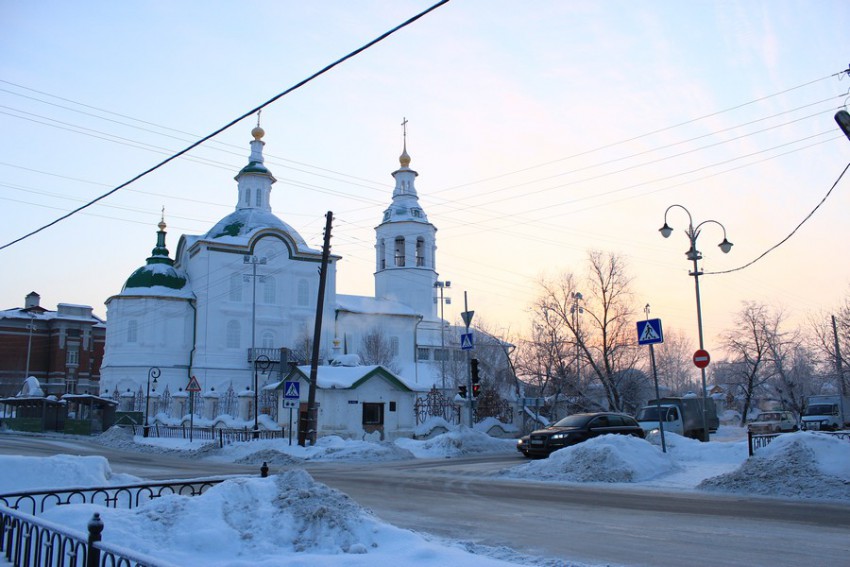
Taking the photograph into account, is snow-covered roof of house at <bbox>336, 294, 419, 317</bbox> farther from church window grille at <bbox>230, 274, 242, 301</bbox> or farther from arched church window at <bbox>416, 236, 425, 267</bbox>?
church window grille at <bbox>230, 274, 242, 301</bbox>

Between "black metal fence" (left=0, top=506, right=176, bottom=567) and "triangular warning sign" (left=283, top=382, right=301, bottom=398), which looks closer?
"black metal fence" (left=0, top=506, right=176, bottom=567)

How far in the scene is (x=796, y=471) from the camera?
14.3 meters

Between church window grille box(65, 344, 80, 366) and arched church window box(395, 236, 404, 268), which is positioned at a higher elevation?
arched church window box(395, 236, 404, 268)

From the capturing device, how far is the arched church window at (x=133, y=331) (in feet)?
183

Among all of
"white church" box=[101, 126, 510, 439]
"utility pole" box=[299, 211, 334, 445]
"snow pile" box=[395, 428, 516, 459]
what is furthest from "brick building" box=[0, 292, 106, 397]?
"snow pile" box=[395, 428, 516, 459]

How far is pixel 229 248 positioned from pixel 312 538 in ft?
176

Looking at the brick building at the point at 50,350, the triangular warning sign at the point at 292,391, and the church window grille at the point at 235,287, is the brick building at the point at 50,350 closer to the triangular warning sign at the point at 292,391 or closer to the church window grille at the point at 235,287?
the church window grille at the point at 235,287

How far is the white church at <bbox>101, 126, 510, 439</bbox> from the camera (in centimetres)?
5488

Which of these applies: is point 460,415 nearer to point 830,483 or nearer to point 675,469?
point 675,469

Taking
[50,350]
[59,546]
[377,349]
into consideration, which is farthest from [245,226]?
[59,546]

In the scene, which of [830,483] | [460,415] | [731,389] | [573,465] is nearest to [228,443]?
[460,415]

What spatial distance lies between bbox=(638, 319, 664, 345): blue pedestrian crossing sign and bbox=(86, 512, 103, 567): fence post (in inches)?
656

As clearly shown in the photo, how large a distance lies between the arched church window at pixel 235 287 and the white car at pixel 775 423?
1569 inches

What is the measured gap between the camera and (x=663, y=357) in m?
94.1
